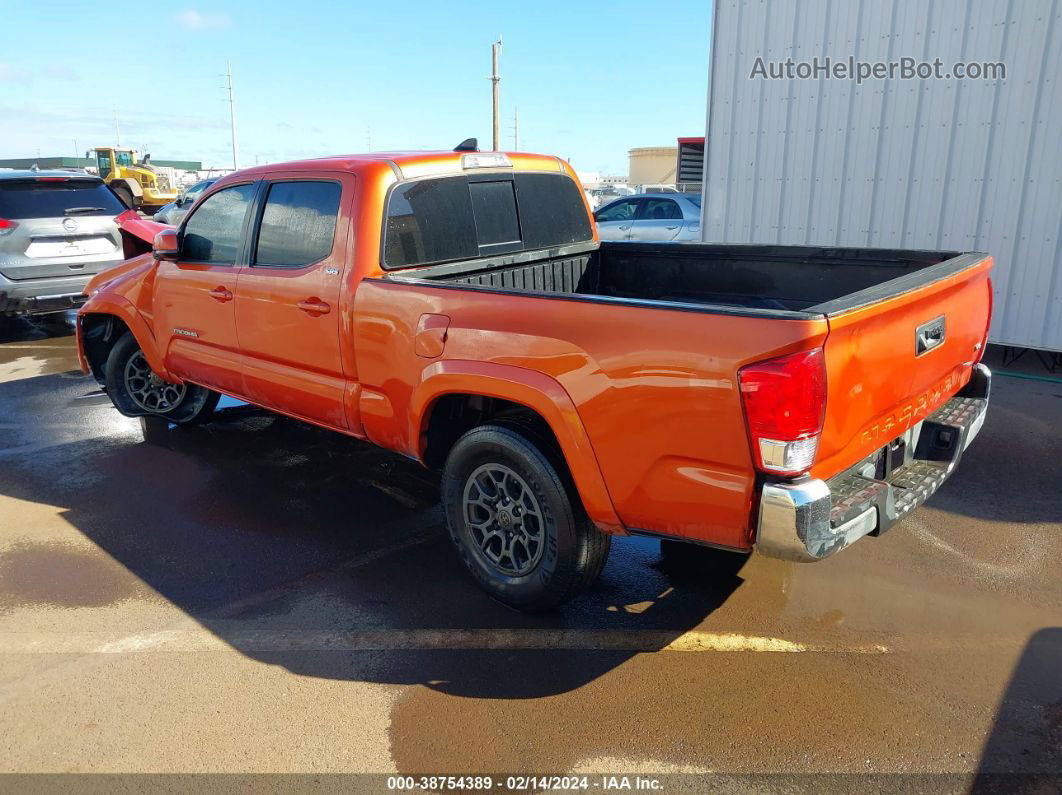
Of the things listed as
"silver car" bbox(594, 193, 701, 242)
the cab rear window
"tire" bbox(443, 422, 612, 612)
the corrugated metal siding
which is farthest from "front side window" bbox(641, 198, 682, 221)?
"tire" bbox(443, 422, 612, 612)

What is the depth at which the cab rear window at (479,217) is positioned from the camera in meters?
3.86

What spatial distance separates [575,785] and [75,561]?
9.39 ft

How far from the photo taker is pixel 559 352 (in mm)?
2947

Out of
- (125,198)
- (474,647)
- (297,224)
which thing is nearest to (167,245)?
(297,224)

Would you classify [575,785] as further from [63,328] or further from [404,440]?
[63,328]

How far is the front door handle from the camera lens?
389cm

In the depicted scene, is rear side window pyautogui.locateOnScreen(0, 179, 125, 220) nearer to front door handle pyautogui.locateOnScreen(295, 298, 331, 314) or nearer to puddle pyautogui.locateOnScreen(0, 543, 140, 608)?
puddle pyautogui.locateOnScreen(0, 543, 140, 608)

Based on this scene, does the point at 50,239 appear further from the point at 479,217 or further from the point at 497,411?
the point at 497,411

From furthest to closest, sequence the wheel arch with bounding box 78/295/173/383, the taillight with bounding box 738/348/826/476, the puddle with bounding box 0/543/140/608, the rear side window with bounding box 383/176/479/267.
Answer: the wheel arch with bounding box 78/295/173/383, the rear side window with bounding box 383/176/479/267, the puddle with bounding box 0/543/140/608, the taillight with bounding box 738/348/826/476

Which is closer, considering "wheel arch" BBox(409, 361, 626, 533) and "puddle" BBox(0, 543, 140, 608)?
"wheel arch" BBox(409, 361, 626, 533)

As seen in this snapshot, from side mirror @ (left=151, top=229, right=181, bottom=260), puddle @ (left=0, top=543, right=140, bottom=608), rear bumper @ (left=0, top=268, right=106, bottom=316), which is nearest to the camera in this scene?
puddle @ (left=0, top=543, right=140, bottom=608)

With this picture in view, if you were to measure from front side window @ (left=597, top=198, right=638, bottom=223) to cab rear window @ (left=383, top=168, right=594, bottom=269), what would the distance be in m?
8.09

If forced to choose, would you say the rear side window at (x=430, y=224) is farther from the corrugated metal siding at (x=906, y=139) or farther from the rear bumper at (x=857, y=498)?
the corrugated metal siding at (x=906, y=139)

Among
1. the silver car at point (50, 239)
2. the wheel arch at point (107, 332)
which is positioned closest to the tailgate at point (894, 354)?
the wheel arch at point (107, 332)
